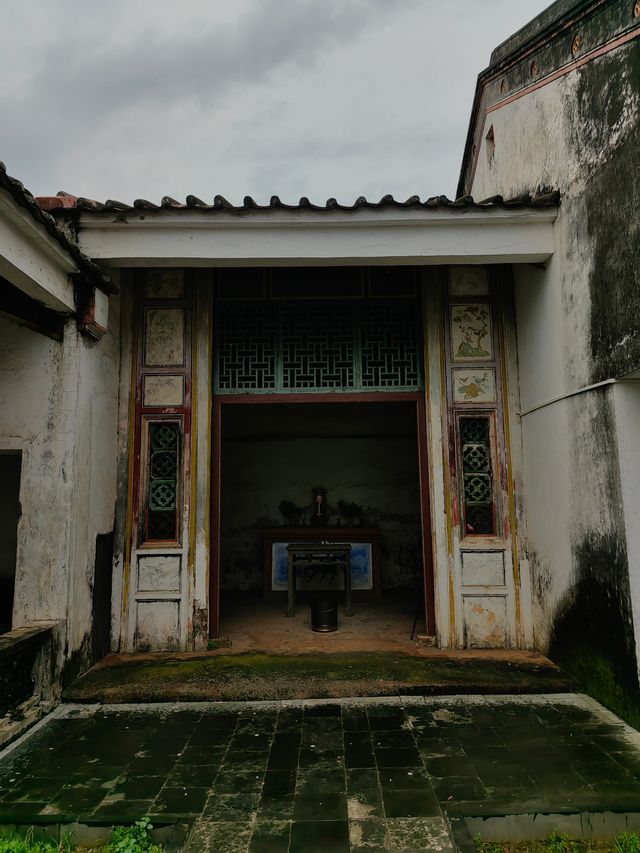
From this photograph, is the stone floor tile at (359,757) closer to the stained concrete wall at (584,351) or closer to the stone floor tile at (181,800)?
the stone floor tile at (181,800)

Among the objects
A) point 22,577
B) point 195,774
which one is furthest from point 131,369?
point 195,774

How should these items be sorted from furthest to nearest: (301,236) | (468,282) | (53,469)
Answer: (468,282)
(301,236)
(53,469)

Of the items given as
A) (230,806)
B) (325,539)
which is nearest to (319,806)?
(230,806)

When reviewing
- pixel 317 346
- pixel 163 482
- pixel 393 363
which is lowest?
pixel 163 482

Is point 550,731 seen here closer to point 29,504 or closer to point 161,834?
point 161,834

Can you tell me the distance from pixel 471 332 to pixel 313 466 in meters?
4.81

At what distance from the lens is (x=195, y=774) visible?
3.44 m

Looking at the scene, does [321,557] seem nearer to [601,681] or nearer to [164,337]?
[164,337]

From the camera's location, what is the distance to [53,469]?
15.8 ft

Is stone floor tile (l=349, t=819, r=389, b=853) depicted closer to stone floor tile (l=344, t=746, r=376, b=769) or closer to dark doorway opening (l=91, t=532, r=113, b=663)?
stone floor tile (l=344, t=746, r=376, b=769)

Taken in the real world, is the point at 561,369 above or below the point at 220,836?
above

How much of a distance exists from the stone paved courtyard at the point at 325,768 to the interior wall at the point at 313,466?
5447 millimetres

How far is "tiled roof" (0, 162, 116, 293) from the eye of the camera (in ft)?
11.4

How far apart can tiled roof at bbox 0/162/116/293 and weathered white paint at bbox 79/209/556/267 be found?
18 cm
